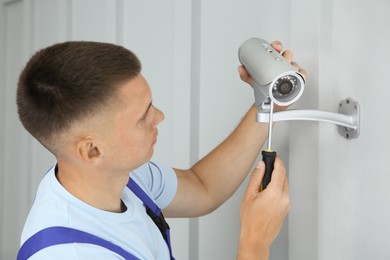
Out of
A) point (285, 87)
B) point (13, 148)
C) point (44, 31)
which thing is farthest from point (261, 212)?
point (13, 148)

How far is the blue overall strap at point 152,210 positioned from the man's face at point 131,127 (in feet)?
0.47

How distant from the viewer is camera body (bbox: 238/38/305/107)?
0.86 meters

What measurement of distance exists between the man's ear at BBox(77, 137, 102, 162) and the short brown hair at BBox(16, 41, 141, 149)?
4 cm

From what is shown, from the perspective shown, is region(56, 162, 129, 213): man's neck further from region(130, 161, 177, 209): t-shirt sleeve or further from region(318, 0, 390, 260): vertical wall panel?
region(318, 0, 390, 260): vertical wall panel

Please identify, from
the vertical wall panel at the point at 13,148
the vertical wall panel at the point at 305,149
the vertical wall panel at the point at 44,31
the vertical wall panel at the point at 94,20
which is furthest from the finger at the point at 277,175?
the vertical wall panel at the point at 13,148

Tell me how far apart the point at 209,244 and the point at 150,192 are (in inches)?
12.6

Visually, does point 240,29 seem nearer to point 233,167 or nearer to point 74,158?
point 233,167

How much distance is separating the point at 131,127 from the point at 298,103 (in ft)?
1.32

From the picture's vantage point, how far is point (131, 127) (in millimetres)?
904

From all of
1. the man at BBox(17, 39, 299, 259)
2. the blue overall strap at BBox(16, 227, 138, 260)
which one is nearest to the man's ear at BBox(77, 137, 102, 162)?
the man at BBox(17, 39, 299, 259)

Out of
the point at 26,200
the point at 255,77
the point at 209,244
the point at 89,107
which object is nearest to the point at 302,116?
the point at 255,77

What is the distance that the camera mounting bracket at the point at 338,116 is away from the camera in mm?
939

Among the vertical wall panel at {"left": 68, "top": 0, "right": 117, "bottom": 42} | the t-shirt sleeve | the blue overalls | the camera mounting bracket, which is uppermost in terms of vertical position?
Answer: the vertical wall panel at {"left": 68, "top": 0, "right": 117, "bottom": 42}

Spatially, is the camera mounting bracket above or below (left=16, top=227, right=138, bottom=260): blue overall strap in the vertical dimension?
above
